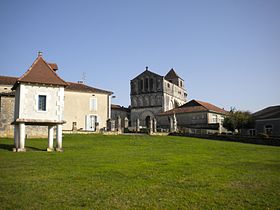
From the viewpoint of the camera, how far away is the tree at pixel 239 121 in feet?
144

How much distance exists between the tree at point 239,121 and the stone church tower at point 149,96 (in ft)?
73.8

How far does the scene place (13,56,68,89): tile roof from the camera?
741 inches

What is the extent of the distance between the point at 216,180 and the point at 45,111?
493 inches

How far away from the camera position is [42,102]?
18.9 m

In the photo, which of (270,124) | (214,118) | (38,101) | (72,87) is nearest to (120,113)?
(214,118)

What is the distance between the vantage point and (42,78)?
19234mm

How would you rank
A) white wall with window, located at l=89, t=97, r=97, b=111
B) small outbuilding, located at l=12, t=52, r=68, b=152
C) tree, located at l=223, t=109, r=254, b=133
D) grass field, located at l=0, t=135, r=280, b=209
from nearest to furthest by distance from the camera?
grass field, located at l=0, t=135, r=280, b=209, small outbuilding, located at l=12, t=52, r=68, b=152, white wall with window, located at l=89, t=97, r=97, b=111, tree, located at l=223, t=109, r=254, b=133

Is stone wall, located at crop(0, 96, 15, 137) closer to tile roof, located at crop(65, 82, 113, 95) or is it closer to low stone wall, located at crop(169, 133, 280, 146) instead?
tile roof, located at crop(65, 82, 113, 95)

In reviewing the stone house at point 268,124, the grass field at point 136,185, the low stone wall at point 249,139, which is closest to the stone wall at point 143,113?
the stone house at point 268,124

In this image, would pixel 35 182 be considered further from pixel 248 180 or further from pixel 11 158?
pixel 248 180

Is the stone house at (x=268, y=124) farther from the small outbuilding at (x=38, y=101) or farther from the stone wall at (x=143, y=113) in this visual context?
the small outbuilding at (x=38, y=101)

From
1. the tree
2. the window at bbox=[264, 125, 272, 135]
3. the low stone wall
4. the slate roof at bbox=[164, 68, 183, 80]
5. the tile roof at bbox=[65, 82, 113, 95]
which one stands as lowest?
the low stone wall

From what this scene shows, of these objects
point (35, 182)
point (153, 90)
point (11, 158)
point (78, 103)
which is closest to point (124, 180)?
point (35, 182)

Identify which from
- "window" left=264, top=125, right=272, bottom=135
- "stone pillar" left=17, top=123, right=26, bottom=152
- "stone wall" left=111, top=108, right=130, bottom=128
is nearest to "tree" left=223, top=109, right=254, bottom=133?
"window" left=264, top=125, right=272, bottom=135
